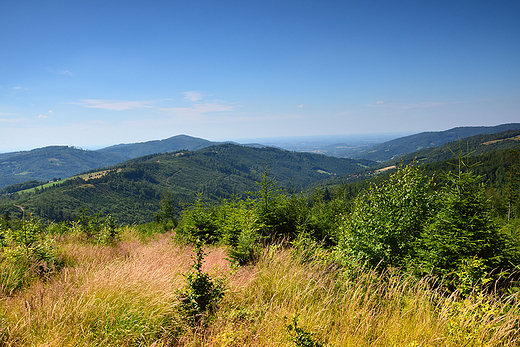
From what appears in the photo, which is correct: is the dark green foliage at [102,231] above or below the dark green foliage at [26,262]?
below

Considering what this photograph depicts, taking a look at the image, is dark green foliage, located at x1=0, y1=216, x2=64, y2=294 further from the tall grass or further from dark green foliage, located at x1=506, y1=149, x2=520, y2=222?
dark green foliage, located at x1=506, y1=149, x2=520, y2=222

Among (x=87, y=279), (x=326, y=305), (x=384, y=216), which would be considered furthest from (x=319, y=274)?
(x=384, y=216)

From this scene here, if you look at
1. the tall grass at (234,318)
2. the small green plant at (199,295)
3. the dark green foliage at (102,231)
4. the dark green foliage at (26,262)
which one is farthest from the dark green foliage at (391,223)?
the dark green foliage at (102,231)

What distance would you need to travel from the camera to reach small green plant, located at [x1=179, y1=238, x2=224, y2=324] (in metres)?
3.56

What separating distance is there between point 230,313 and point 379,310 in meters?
2.38

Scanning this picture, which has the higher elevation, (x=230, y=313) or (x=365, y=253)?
(x=230, y=313)

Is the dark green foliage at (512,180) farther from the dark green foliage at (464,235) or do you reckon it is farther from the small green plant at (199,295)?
the small green plant at (199,295)

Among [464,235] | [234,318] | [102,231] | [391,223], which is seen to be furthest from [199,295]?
[102,231]

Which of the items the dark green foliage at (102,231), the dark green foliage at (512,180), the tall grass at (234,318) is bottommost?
the dark green foliage at (512,180)

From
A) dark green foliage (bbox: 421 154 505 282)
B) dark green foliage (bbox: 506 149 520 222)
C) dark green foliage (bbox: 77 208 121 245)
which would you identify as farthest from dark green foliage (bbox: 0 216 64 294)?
dark green foliage (bbox: 506 149 520 222)

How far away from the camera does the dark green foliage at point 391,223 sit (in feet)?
26.0

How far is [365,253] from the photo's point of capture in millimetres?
7723

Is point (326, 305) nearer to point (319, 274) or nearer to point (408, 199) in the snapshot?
point (319, 274)

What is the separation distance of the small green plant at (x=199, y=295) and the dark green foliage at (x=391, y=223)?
5.23 metres
